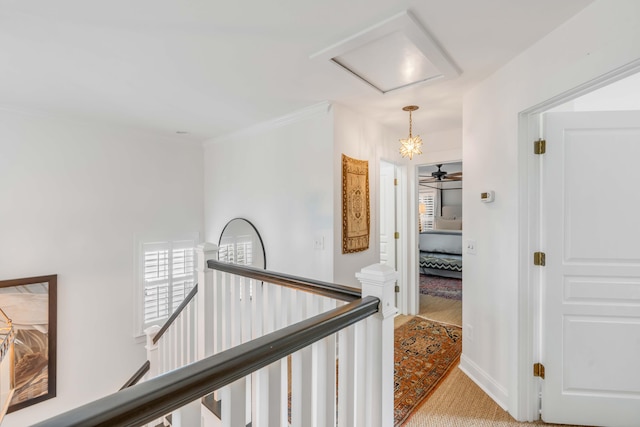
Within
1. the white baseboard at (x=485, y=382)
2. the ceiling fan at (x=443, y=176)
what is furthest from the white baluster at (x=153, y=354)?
the ceiling fan at (x=443, y=176)

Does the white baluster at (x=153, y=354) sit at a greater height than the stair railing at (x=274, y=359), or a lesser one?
lesser

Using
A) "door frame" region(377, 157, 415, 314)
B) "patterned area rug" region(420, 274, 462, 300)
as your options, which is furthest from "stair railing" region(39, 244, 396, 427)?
"patterned area rug" region(420, 274, 462, 300)

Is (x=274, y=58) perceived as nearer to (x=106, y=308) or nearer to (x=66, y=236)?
(x=66, y=236)

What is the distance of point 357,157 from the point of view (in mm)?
3260

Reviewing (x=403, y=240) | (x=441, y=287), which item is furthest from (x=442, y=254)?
(x=403, y=240)

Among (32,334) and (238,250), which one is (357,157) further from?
(32,334)

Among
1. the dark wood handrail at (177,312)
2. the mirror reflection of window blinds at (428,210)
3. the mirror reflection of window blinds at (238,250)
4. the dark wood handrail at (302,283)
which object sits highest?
the mirror reflection of window blinds at (428,210)

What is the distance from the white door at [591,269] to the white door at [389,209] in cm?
218

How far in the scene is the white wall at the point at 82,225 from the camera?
3135mm

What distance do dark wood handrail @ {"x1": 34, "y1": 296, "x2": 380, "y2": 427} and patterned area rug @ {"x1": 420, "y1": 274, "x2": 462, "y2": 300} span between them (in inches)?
186

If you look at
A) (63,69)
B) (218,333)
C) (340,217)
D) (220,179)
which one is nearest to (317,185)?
(340,217)

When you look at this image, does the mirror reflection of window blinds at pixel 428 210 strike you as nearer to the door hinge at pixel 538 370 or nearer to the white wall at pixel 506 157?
the white wall at pixel 506 157

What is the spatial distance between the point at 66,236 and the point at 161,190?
3.81 feet

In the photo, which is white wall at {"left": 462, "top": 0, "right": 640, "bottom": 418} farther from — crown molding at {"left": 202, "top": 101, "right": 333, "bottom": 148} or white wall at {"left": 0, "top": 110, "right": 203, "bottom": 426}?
white wall at {"left": 0, "top": 110, "right": 203, "bottom": 426}
